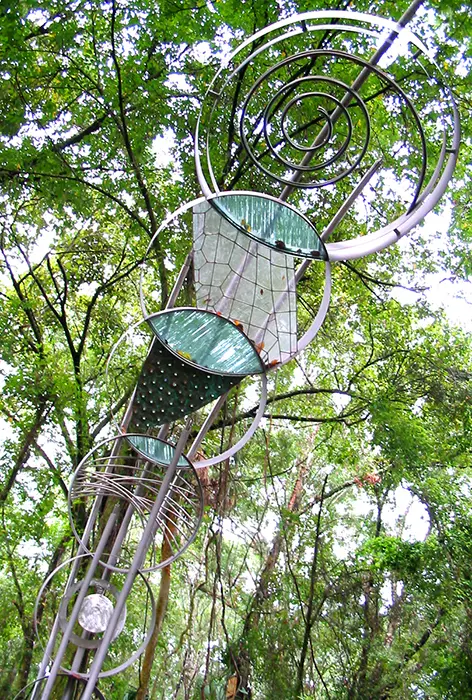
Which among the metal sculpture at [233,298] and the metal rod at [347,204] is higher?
the metal rod at [347,204]

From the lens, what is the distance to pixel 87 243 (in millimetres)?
5375

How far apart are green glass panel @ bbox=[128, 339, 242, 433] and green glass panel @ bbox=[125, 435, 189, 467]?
131mm

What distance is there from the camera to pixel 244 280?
1881 millimetres

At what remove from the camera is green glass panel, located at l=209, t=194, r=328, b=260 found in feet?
5.19

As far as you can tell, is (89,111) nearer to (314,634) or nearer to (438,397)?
(438,397)

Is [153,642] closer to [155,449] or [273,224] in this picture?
[155,449]

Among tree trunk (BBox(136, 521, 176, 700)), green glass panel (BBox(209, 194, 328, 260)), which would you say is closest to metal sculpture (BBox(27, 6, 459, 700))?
green glass panel (BBox(209, 194, 328, 260))

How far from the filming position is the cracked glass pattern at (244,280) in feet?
6.10

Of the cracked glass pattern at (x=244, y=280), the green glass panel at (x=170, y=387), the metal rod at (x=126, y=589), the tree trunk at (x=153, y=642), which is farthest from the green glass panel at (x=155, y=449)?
the tree trunk at (x=153, y=642)

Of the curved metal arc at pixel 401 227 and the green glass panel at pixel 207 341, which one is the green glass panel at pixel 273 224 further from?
the green glass panel at pixel 207 341

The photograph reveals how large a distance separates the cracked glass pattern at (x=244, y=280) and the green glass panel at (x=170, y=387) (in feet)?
0.60

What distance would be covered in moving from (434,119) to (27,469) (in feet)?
13.5

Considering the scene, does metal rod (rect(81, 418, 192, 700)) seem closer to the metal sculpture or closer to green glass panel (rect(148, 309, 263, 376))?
the metal sculpture

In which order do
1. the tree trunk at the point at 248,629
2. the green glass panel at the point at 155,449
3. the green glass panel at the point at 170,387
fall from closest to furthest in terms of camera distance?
the green glass panel at the point at 170,387 < the green glass panel at the point at 155,449 < the tree trunk at the point at 248,629
